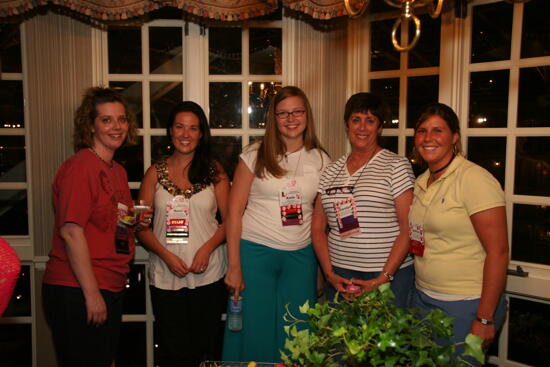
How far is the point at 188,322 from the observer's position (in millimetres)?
2434

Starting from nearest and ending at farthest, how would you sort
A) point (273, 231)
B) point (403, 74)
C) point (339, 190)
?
point (339, 190), point (273, 231), point (403, 74)

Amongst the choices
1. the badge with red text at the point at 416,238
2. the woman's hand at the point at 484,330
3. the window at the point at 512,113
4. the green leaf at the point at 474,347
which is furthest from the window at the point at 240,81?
the green leaf at the point at 474,347

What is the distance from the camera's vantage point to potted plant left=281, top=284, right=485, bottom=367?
907 millimetres

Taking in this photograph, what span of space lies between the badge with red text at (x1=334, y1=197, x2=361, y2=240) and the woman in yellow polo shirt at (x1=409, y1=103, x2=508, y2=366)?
0.88 feet

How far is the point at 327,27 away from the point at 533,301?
202cm

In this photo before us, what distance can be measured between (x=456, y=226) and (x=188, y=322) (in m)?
1.49

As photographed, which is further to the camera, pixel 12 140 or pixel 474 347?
pixel 12 140

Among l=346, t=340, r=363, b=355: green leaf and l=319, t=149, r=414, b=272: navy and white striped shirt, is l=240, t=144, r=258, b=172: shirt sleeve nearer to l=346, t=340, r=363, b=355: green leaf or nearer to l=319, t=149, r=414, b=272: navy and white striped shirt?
l=319, t=149, r=414, b=272: navy and white striped shirt

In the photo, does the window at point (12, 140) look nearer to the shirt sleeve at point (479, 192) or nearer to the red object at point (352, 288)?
the red object at point (352, 288)

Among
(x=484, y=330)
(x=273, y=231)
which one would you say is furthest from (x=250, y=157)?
(x=484, y=330)

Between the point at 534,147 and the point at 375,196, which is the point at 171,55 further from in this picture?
the point at 534,147

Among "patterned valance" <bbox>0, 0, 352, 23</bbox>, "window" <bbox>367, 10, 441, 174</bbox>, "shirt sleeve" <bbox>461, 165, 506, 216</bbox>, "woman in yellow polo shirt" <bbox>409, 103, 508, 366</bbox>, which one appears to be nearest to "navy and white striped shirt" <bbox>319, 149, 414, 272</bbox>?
"woman in yellow polo shirt" <bbox>409, 103, 508, 366</bbox>

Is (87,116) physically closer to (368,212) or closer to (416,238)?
(368,212)

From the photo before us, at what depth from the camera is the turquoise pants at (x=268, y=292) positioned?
7.66 feet
